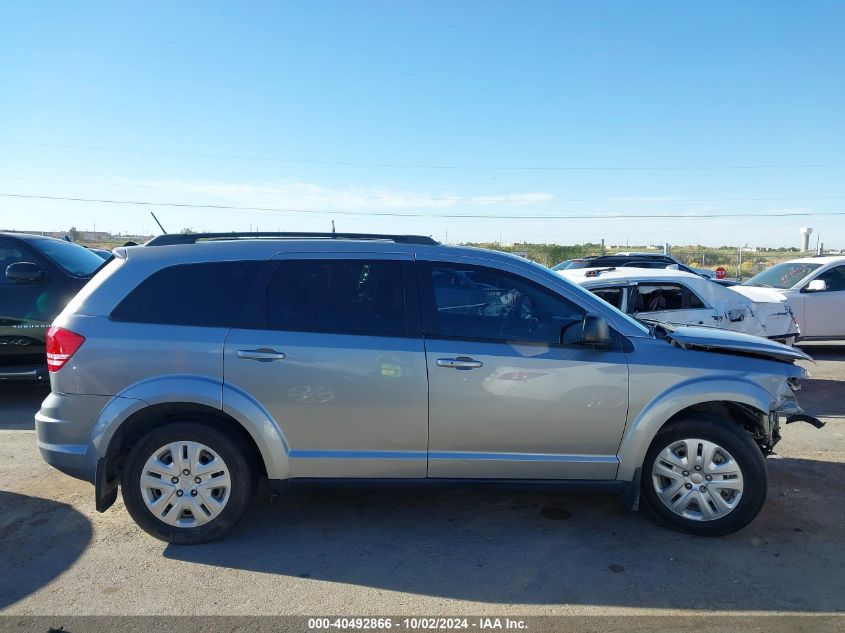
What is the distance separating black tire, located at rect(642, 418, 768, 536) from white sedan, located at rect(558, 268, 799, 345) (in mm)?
3861

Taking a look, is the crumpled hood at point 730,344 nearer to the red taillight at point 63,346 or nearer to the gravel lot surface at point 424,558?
the gravel lot surface at point 424,558

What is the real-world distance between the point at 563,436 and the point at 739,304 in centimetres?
544

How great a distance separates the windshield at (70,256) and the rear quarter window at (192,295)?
4.11m

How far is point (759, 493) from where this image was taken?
3801 mm

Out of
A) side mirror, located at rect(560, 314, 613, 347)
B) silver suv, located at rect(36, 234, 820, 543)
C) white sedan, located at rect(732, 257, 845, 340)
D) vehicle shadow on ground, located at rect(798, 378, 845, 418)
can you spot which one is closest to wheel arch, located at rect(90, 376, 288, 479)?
silver suv, located at rect(36, 234, 820, 543)

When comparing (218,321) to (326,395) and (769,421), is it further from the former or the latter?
(769,421)

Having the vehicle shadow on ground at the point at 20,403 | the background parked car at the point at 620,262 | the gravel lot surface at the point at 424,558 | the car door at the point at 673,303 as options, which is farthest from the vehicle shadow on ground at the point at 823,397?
the vehicle shadow on ground at the point at 20,403

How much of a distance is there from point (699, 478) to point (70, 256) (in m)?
7.27

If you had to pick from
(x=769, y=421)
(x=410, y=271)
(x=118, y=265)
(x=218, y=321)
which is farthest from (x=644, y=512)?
(x=118, y=265)

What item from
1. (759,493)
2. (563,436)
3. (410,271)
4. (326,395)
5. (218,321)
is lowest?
(759,493)

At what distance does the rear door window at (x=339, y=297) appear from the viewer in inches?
151

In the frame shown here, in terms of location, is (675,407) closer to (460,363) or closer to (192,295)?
(460,363)

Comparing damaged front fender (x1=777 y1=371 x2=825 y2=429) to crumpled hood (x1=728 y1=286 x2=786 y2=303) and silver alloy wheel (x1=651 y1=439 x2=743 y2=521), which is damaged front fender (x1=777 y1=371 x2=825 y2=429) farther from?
crumpled hood (x1=728 y1=286 x2=786 y2=303)

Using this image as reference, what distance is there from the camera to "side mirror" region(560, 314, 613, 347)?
12.2 feet
